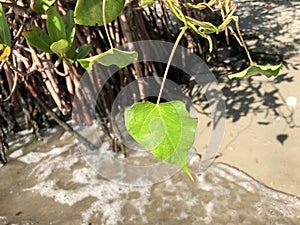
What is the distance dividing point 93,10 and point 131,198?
4.18 feet

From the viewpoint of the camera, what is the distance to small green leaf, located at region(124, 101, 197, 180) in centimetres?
42

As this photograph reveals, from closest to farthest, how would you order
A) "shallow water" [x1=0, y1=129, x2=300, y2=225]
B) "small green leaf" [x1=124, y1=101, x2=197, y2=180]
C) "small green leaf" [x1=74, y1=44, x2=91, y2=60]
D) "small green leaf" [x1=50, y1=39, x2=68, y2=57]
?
1. "small green leaf" [x1=124, y1=101, x2=197, y2=180]
2. "small green leaf" [x1=50, y1=39, x2=68, y2=57]
3. "small green leaf" [x1=74, y1=44, x2=91, y2=60]
4. "shallow water" [x1=0, y1=129, x2=300, y2=225]

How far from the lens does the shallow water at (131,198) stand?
149cm

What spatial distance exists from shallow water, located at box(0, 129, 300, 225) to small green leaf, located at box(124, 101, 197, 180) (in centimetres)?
113

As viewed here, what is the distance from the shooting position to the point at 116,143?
193 cm

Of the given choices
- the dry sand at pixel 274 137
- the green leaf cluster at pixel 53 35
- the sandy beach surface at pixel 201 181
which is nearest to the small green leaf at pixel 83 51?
the green leaf cluster at pixel 53 35

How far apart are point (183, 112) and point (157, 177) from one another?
4.42ft

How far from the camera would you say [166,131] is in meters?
0.41

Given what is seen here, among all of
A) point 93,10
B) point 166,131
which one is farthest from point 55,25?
point 166,131

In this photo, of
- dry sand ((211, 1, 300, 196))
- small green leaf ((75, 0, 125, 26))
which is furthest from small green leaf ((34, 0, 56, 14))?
dry sand ((211, 1, 300, 196))

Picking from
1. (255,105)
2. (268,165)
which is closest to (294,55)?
(255,105)

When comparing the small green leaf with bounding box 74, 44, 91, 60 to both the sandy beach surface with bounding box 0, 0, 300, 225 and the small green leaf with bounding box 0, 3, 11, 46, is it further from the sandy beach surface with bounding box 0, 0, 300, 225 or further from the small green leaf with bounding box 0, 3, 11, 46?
the sandy beach surface with bounding box 0, 0, 300, 225

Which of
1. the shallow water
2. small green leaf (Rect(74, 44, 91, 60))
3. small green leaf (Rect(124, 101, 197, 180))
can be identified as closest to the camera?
small green leaf (Rect(124, 101, 197, 180))

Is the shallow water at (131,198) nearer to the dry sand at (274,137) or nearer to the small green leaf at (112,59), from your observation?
the dry sand at (274,137)
